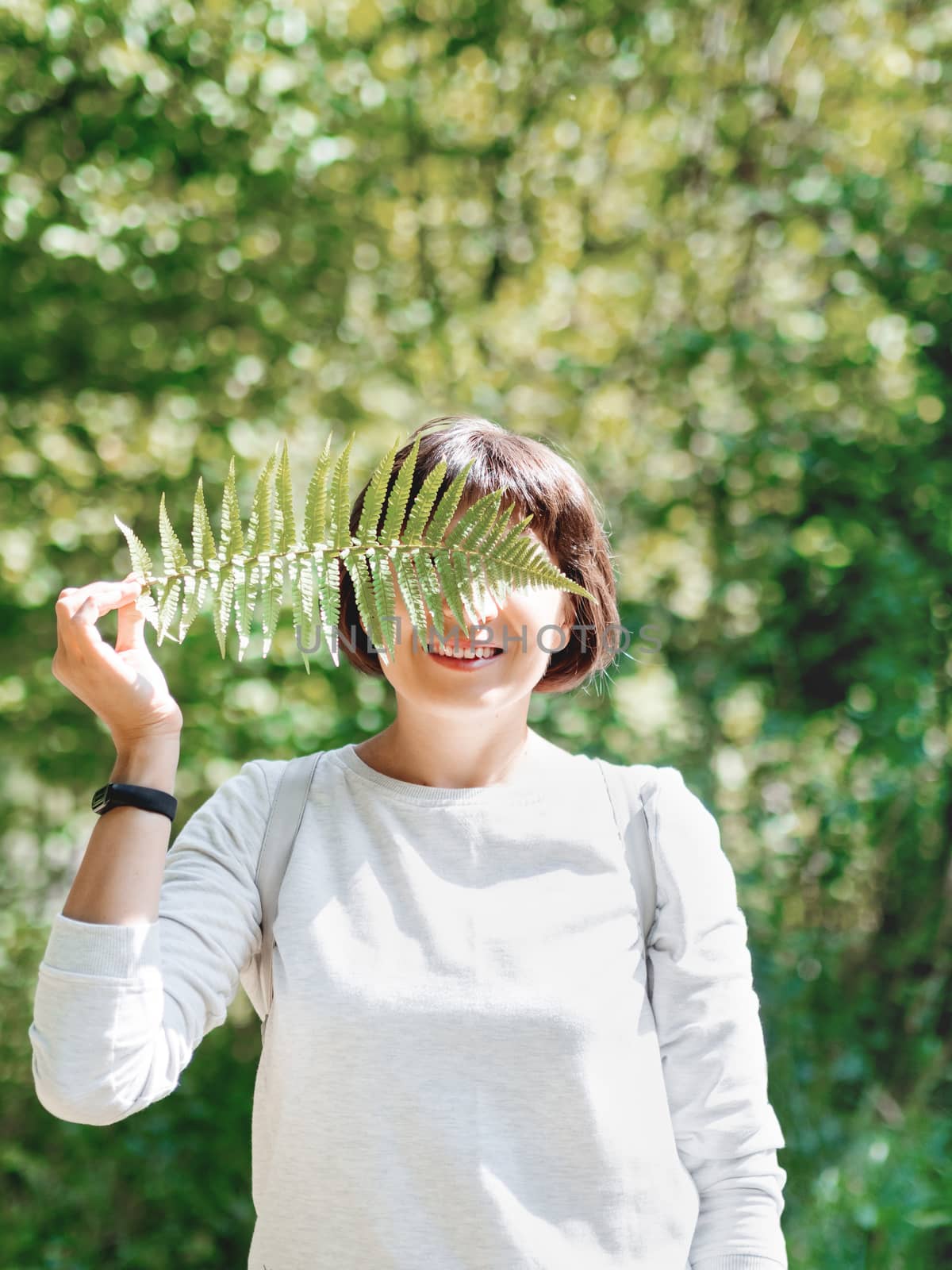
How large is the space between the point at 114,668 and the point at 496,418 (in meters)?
2.23

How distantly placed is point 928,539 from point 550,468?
1.99 metres

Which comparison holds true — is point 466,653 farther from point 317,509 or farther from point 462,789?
point 317,509

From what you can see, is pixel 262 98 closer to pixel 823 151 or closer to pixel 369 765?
pixel 823 151

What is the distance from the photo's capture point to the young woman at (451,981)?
3.32 ft

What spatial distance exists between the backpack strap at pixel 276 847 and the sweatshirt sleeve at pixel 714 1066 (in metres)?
0.39

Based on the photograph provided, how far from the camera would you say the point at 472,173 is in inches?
130

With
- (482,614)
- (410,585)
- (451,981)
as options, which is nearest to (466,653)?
(482,614)

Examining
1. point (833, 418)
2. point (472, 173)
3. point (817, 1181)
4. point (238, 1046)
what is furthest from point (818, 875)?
point (472, 173)

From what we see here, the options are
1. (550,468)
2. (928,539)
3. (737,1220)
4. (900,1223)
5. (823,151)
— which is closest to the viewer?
(737,1220)

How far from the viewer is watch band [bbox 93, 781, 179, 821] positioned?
101 centimetres

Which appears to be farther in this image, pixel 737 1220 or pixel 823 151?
pixel 823 151

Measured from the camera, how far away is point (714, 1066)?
1.17 meters

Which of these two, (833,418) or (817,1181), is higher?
(833,418)

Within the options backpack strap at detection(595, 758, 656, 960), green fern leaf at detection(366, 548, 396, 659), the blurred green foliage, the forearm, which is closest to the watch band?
the forearm
